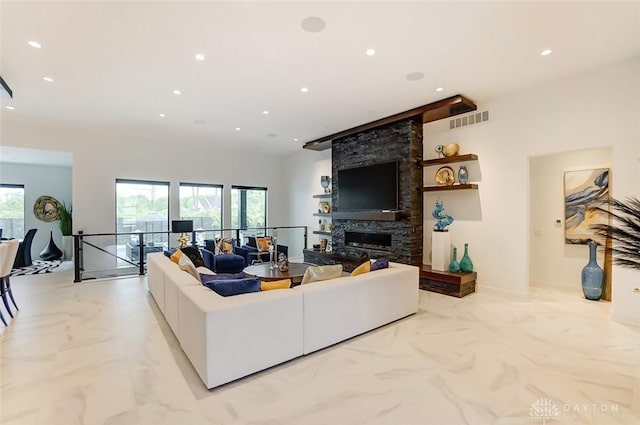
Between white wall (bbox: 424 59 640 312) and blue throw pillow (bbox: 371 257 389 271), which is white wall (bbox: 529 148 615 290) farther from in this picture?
blue throw pillow (bbox: 371 257 389 271)

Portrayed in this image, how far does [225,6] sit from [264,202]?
742 centimetres

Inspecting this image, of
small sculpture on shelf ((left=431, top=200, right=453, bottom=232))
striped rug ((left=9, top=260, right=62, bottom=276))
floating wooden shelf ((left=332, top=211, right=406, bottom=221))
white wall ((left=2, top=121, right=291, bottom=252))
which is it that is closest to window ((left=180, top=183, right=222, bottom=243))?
white wall ((left=2, top=121, right=291, bottom=252))

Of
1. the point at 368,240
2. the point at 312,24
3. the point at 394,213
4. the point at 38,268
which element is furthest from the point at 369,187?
the point at 38,268

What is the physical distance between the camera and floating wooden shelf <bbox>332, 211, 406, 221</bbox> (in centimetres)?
593

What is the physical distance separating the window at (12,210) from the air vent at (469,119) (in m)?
11.4

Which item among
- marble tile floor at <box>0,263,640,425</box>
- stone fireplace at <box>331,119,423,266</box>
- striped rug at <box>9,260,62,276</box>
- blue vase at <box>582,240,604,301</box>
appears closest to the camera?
marble tile floor at <box>0,263,640,425</box>

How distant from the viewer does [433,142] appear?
19.4 ft

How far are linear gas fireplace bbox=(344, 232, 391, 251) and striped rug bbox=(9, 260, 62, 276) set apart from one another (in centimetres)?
704

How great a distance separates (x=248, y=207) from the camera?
31.6 feet

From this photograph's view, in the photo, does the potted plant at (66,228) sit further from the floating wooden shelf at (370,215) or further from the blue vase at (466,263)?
the blue vase at (466,263)

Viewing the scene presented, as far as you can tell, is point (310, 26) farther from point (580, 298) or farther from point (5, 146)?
point (5, 146)

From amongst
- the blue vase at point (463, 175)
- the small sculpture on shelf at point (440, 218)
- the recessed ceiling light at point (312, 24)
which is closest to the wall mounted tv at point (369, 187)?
the small sculpture on shelf at point (440, 218)

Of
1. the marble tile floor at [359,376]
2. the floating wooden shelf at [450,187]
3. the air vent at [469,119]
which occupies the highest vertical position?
the air vent at [469,119]

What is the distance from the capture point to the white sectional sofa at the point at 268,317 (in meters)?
2.39
